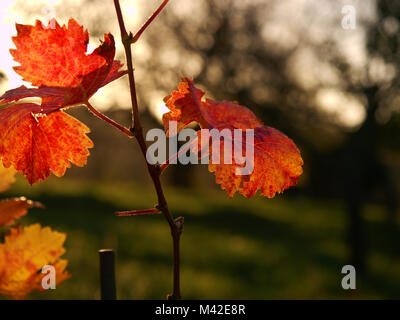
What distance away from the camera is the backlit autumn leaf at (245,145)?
2.17 feet

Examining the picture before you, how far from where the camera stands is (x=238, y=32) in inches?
435

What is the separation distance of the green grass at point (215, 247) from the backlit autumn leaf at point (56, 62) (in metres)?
3.05

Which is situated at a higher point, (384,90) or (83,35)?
(384,90)

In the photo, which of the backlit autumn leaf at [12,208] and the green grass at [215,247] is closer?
the backlit autumn leaf at [12,208]

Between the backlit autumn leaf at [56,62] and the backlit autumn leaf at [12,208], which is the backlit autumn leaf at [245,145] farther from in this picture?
the backlit autumn leaf at [12,208]

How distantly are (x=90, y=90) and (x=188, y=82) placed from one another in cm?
16

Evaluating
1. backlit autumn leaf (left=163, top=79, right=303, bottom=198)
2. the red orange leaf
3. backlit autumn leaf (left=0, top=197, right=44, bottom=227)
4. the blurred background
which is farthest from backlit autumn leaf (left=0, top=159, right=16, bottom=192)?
the blurred background

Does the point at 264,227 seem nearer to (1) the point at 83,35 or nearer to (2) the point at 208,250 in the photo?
(2) the point at 208,250

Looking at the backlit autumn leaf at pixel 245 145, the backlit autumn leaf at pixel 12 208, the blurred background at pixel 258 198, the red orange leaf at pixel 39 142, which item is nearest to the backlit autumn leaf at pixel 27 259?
the backlit autumn leaf at pixel 12 208

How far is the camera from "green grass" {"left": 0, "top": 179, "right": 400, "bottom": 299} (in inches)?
202

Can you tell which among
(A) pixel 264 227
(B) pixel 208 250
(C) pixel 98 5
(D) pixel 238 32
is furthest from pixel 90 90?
(D) pixel 238 32

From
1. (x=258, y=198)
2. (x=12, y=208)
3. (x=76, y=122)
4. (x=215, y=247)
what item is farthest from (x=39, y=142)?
(x=258, y=198)

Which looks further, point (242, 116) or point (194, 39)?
point (194, 39)
